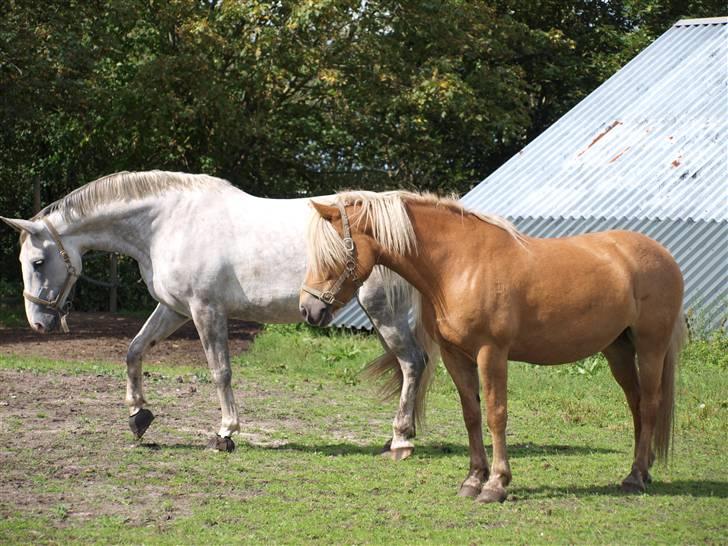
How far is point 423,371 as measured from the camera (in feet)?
26.8

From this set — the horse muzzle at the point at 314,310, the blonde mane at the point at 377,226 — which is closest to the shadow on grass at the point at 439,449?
the horse muzzle at the point at 314,310

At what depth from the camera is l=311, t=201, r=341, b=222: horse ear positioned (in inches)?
254

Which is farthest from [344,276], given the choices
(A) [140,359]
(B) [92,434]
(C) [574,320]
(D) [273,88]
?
(D) [273,88]

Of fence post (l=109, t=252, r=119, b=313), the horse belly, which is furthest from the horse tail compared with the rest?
fence post (l=109, t=252, r=119, b=313)

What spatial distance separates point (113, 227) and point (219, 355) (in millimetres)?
1250

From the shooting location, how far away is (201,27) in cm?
1781

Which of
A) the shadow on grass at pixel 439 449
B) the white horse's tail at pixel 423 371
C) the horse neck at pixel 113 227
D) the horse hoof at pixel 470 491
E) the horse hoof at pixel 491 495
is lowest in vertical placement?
the shadow on grass at pixel 439 449

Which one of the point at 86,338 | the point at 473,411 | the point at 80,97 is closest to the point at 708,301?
the point at 473,411

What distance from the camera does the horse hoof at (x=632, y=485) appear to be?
6.74m

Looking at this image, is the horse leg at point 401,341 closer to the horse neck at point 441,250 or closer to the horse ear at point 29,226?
the horse neck at point 441,250

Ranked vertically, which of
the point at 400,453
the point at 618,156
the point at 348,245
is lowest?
the point at 400,453

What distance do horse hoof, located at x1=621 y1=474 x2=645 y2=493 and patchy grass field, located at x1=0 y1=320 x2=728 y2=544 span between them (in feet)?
0.26

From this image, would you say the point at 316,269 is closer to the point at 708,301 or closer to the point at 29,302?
the point at 29,302

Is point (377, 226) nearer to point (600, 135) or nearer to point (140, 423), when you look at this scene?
point (140, 423)
